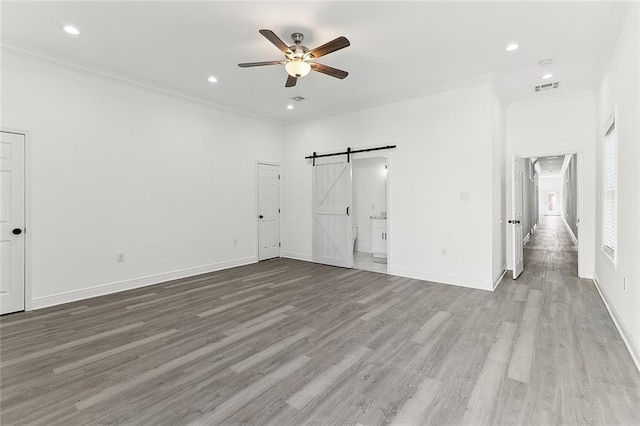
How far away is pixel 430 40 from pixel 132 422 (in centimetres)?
449

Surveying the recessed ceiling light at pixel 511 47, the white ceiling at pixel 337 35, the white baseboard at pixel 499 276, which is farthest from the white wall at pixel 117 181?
the recessed ceiling light at pixel 511 47

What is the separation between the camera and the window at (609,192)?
3.51 meters

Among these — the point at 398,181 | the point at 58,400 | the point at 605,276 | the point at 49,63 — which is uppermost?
the point at 49,63

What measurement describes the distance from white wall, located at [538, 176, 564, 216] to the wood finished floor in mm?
22257

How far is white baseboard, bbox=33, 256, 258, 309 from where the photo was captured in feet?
13.1

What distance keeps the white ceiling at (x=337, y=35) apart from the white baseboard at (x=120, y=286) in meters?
3.17

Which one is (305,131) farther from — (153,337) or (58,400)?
(58,400)

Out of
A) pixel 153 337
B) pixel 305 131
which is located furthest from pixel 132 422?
pixel 305 131

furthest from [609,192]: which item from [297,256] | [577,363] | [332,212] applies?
[297,256]

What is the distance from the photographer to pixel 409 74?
14.8 feet

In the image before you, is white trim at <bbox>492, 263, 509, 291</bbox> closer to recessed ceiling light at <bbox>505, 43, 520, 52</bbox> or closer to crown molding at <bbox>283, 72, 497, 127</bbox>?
crown molding at <bbox>283, 72, 497, 127</bbox>

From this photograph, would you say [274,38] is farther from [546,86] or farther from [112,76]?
[546,86]

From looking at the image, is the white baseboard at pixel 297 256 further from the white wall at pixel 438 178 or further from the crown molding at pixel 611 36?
the crown molding at pixel 611 36

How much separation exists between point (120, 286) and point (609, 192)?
22.8 ft
